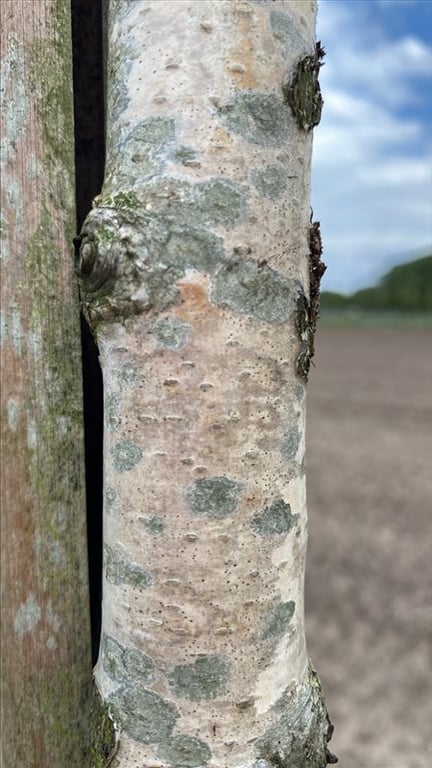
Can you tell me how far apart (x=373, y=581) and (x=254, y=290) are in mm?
3884

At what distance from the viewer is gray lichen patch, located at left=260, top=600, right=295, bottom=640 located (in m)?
1.00

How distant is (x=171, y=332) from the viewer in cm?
92

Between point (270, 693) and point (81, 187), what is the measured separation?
38.0 inches

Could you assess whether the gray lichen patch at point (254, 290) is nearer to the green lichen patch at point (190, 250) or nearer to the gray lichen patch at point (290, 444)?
the green lichen patch at point (190, 250)

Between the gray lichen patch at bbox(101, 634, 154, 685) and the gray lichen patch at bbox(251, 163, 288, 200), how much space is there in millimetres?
675

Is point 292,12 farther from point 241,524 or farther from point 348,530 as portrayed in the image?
point 348,530

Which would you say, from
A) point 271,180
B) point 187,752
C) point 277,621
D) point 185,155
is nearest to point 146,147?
point 185,155

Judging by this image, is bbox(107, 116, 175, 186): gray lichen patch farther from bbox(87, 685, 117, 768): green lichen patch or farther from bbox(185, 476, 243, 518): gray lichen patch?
bbox(87, 685, 117, 768): green lichen patch

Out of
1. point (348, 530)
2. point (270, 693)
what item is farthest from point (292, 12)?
point (348, 530)

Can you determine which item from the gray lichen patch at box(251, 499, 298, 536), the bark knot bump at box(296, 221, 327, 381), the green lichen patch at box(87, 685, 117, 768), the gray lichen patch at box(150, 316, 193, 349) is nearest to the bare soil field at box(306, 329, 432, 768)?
the green lichen patch at box(87, 685, 117, 768)

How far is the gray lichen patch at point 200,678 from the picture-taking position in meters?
0.97

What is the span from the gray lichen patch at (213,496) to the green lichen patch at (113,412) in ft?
0.47

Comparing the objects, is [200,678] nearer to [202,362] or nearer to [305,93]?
[202,362]

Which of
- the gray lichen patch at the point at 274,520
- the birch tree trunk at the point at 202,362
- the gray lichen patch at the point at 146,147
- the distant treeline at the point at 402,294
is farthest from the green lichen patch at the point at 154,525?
the distant treeline at the point at 402,294
